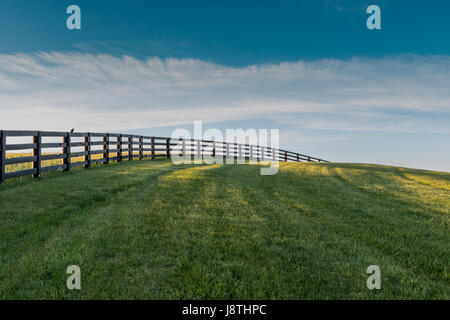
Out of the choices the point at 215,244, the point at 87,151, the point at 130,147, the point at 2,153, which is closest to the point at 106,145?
the point at 87,151

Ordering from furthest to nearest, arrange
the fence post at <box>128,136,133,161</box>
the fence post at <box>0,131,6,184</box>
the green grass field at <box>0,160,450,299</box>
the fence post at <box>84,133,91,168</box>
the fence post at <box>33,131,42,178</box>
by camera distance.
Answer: the fence post at <box>128,136,133,161</box>
the fence post at <box>84,133,91,168</box>
the fence post at <box>33,131,42,178</box>
the fence post at <box>0,131,6,184</box>
the green grass field at <box>0,160,450,299</box>

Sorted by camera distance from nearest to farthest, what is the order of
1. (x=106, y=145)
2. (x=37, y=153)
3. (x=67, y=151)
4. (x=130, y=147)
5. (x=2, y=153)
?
(x=2, y=153), (x=37, y=153), (x=67, y=151), (x=106, y=145), (x=130, y=147)

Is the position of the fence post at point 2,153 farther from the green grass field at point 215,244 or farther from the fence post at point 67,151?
the fence post at point 67,151

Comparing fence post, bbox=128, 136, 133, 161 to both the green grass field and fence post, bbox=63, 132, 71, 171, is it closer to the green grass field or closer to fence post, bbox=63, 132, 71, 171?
fence post, bbox=63, 132, 71, 171

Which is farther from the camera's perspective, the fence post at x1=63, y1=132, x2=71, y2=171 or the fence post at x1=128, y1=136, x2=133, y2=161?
the fence post at x1=128, y1=136, x2=133, y2=161

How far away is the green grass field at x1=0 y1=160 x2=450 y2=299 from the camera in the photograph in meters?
3.72

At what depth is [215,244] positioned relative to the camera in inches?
198

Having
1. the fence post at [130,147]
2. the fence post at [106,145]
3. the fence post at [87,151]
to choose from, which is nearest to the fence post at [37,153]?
the fence post at [87,151]

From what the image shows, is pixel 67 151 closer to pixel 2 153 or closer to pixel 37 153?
pixel 37 153

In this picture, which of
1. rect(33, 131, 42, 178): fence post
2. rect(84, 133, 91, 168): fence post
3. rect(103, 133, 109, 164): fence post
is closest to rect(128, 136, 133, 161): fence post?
rect(103, 133, 109, 164): fence post

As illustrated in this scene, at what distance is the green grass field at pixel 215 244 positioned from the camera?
3717 mm

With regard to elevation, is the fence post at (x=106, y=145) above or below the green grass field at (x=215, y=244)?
above

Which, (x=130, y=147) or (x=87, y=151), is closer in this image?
(x=87, y=151)
